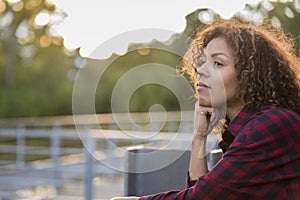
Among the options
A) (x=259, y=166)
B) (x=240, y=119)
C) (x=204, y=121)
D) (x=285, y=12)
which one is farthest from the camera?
(x=285, y=12)

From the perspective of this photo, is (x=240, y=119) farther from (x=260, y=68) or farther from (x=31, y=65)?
(x=31, y=65)

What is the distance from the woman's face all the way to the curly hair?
1cm

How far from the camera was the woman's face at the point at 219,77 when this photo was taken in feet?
5.29

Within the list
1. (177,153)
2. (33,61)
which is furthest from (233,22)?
(33,61)

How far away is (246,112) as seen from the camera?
5.21ft

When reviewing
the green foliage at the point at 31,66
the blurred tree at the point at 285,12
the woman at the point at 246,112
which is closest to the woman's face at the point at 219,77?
the woman at the point at 246,112

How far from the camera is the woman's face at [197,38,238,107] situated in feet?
5.29

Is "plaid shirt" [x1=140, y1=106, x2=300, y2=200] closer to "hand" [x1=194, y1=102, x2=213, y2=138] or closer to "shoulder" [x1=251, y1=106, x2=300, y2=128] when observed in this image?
"shoulder" [x1=251, y1=106, x2=300, y2=128]

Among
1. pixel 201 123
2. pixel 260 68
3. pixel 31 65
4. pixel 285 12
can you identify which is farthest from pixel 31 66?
pixel 260 68

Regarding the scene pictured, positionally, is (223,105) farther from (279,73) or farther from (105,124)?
(105,124)

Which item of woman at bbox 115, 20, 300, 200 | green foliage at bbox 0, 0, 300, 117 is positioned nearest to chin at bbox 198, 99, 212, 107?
woman at bbox 115, 20, 300, 200

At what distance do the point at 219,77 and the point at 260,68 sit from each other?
102 mm

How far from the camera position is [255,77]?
1599 mm

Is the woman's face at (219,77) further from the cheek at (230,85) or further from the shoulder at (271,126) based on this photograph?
the shoulder at (271,126)
